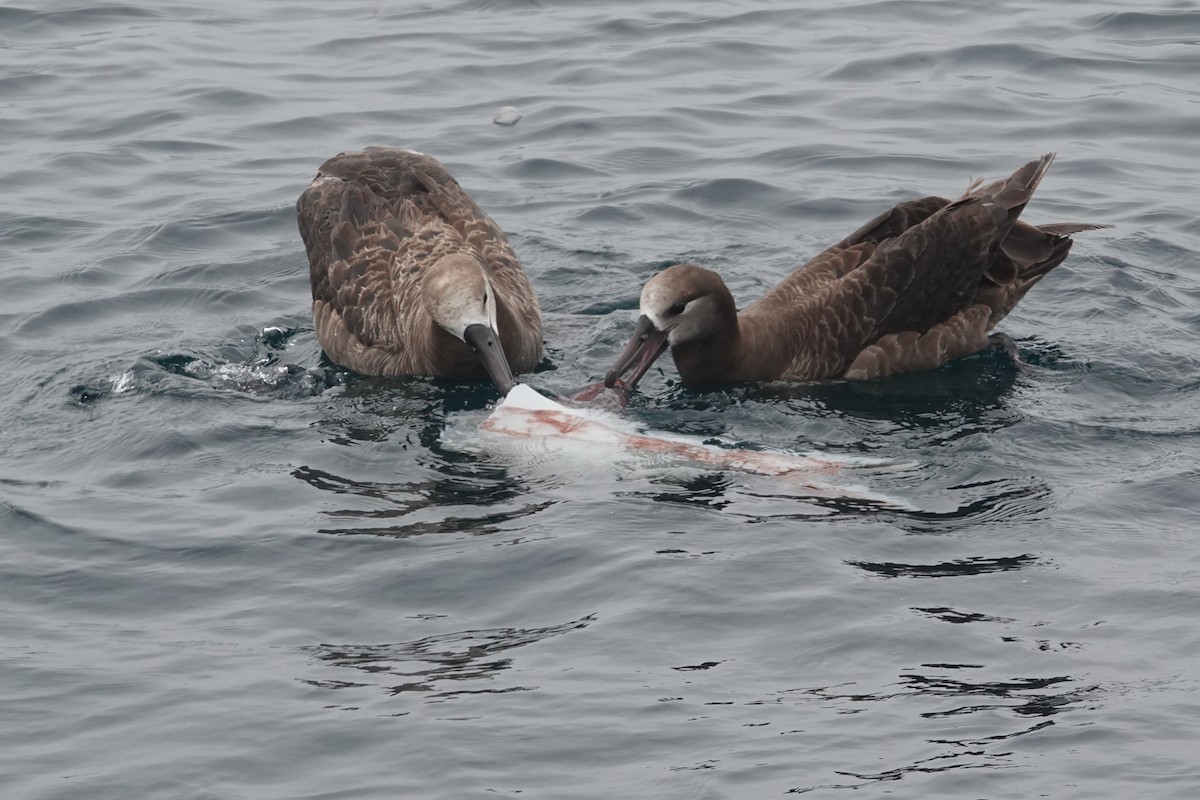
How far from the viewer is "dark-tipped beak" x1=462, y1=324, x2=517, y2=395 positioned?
33.6ft

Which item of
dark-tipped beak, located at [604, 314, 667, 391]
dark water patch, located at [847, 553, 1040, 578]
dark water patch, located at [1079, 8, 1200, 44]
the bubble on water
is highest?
dark water patch, located at [1079, 8, 1200, 44]

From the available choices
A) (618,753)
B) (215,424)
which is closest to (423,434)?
(215,424)

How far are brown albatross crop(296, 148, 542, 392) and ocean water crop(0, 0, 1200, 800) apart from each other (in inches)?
10.5

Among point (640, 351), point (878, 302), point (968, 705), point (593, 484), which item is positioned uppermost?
point (878, 302)

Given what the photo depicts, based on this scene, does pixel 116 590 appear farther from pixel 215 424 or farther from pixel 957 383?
pixel 957 383

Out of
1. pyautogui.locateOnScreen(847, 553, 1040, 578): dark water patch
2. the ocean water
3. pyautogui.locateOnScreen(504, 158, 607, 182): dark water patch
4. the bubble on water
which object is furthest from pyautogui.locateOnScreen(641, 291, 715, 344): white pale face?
the bubble on water

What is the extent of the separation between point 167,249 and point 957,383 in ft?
20.8

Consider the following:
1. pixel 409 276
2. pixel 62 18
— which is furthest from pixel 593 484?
pixel 62 18

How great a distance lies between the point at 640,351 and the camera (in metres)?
10.5

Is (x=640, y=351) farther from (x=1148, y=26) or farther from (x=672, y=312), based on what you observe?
(x=1148, y=26)

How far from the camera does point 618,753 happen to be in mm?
6535

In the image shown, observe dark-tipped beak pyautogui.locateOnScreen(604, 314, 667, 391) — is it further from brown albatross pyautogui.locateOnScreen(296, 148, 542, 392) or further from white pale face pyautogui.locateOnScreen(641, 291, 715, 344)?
brown albatross pyautogui.locateOnScreen(296, 148, 542, 392)

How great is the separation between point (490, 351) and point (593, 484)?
5.19 ft

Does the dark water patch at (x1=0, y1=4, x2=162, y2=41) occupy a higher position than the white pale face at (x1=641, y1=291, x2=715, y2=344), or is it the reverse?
the dark water patch at (x1=0, y1=4, x2=162, y2=41)
